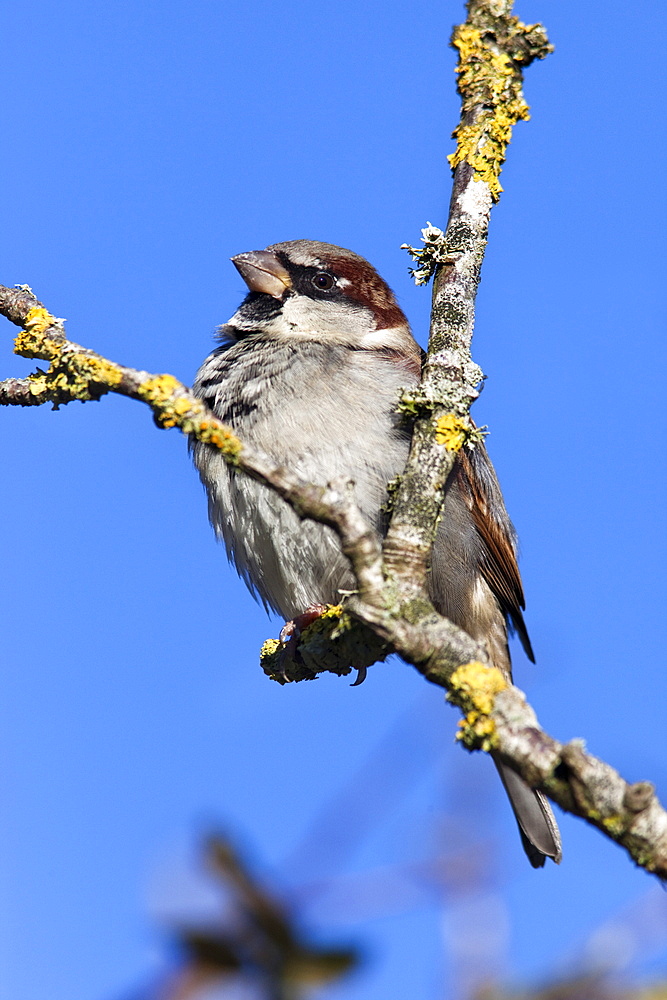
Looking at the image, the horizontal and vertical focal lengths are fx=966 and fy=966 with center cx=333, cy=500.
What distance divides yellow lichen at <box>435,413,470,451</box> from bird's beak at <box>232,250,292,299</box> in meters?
2.30

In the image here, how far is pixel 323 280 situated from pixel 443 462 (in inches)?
97.5

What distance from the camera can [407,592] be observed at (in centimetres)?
235

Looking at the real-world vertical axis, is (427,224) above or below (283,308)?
below

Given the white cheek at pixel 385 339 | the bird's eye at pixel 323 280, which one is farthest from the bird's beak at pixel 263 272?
the white cheek at pixel 385 339

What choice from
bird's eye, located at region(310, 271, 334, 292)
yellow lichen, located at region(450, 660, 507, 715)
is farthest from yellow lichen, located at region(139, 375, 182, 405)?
bird's eye, located at region(310, 271, 334, 292)

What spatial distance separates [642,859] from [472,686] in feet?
1.71

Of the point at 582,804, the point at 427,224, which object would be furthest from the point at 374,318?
the point at 582,804

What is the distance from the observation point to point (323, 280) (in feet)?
16.3

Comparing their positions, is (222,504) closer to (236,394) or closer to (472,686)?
(236,394)

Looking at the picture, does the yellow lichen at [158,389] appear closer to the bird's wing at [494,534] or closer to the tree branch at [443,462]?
the tree branch at [443,462]

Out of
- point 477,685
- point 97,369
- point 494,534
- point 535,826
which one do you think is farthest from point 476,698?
point 535,826

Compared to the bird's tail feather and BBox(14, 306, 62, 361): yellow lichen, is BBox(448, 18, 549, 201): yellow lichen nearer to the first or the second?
BBox(14, 306, 62, 361): yellow lichen

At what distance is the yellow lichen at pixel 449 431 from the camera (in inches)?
108

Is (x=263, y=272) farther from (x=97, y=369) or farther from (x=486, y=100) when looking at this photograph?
(x=97, y=369)
